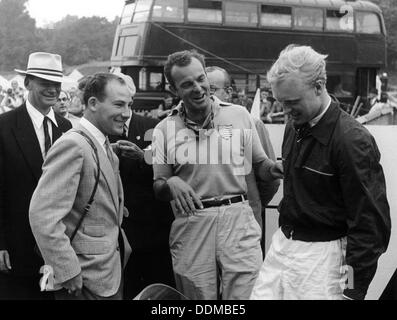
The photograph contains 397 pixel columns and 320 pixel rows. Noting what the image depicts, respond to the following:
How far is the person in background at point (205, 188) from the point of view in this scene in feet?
11.2

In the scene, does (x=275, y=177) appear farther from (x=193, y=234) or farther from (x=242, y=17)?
(x=242, y=17)

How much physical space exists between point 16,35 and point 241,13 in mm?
41749

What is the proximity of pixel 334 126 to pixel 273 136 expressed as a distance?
68.9 inches

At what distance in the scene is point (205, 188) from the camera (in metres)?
3.44

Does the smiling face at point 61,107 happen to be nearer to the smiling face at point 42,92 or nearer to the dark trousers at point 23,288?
the smiling face at point 42,92

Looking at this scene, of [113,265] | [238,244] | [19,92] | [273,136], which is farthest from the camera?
[19,92]

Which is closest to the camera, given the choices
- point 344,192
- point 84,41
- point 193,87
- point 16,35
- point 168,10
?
point 344,192

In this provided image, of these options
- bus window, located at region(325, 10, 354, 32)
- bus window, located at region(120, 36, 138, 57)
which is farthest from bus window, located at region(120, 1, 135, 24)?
bus window, located at region(325, 10, 354, 32)

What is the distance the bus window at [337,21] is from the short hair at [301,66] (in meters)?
20.6

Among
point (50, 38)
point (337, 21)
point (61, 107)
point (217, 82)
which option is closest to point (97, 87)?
point (217, 82)

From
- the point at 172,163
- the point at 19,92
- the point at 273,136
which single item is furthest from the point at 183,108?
the point at 19,92

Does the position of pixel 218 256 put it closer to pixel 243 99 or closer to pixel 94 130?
pixel 94 130

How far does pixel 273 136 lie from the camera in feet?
14.3
